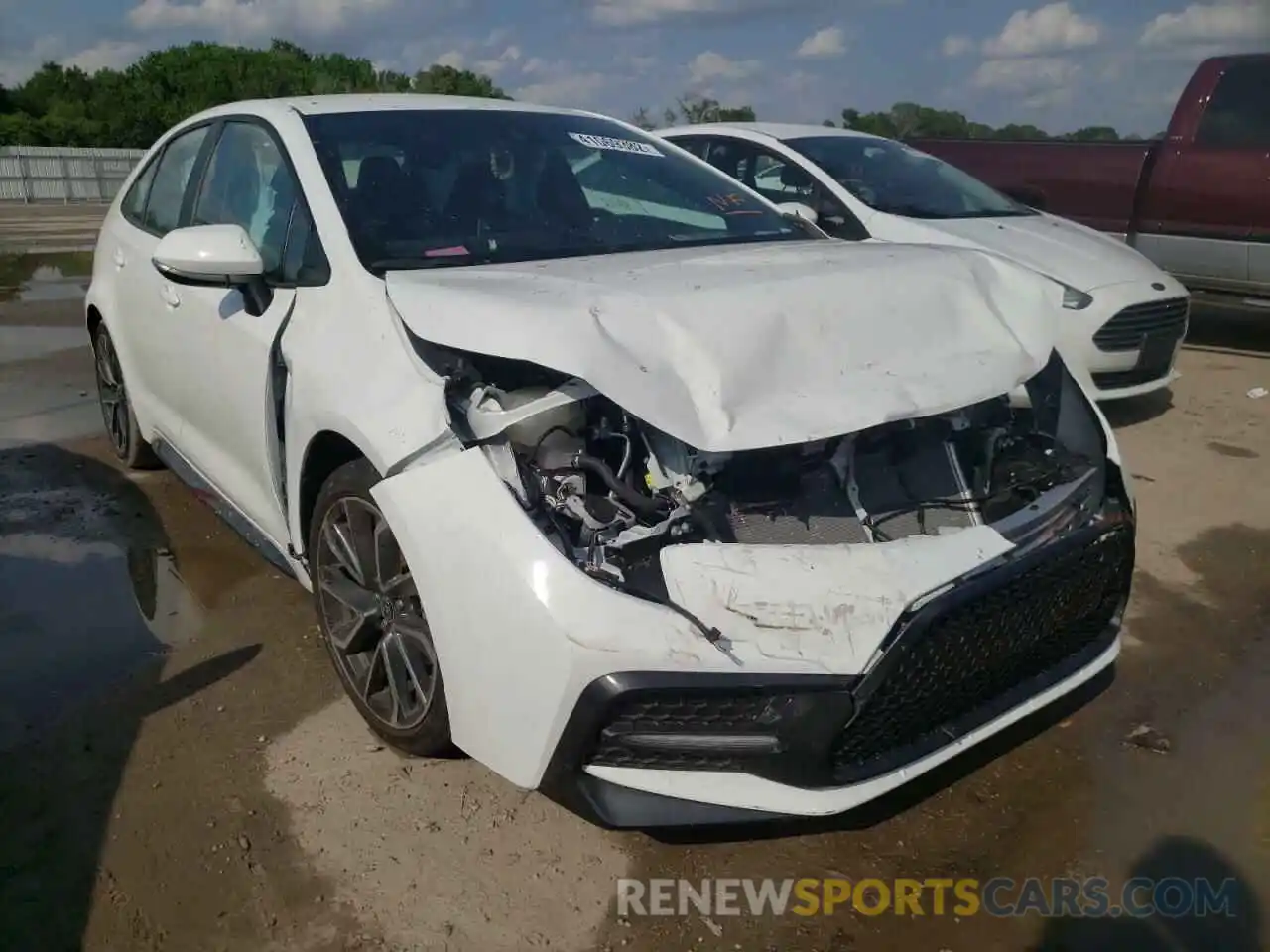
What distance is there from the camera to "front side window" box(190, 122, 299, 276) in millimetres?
3236

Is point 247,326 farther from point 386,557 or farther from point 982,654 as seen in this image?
point 982,654

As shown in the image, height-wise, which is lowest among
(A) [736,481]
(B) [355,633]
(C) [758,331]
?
(B) [355,633]

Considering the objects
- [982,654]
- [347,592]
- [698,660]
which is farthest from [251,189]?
[982,654]

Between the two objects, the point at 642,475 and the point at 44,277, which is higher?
the point at 642,475

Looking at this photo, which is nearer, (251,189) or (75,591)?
(251,189)

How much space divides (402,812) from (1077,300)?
471 cm

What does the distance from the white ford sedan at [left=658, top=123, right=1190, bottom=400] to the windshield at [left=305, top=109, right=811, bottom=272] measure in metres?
1.58

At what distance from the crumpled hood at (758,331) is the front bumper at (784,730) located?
479 mm

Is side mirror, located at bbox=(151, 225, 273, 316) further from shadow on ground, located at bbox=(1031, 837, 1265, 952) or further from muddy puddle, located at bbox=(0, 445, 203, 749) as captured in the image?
shadow on ground, located at bbox=(1031, 837, 1265, 952)

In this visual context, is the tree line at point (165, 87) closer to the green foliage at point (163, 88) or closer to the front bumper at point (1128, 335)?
the green foliage at point (163, 88)

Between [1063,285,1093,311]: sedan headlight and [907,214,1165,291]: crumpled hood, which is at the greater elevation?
[907,214,1165,291]: crumpled hood

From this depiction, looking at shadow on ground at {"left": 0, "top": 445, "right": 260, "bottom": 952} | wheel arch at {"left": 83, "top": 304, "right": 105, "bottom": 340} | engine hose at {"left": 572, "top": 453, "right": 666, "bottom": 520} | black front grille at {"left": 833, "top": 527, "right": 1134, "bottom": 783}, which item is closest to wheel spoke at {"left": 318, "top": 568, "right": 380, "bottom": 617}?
shadow on ground at {"left": 0, "top": 445, "right": 260, "bottom": 952}

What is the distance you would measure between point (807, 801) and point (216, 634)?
7.45 ft

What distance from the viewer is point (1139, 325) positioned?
5.85m
